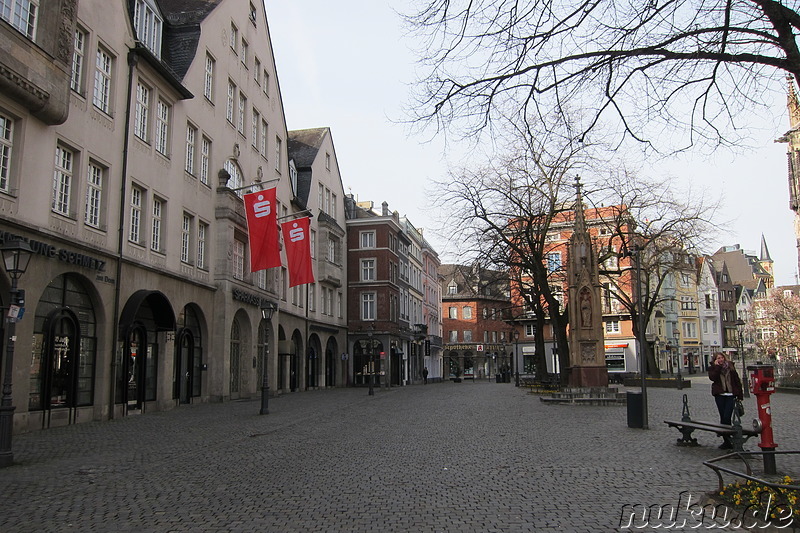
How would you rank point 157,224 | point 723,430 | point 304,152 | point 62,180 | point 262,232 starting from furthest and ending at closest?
point 304,152, point 262,232, point 157,224, point 62,180, point 723,430

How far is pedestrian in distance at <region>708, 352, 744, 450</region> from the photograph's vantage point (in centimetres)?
1305

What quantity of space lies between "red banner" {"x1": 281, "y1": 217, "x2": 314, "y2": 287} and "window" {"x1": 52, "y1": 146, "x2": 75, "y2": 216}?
12.9m

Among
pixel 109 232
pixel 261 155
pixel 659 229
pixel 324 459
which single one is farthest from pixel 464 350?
pixel 324 459

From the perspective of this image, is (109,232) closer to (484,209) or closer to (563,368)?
(484,209)

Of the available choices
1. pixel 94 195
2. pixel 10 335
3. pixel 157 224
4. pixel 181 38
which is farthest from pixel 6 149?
pixel 181 38

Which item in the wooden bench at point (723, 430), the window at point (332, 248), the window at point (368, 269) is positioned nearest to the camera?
the wooden bench at point (723, 430)

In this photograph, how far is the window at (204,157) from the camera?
26.8m

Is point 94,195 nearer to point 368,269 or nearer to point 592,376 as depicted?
point 592,376

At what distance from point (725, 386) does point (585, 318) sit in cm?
1411

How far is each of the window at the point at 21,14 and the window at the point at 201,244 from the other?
37.0 feet

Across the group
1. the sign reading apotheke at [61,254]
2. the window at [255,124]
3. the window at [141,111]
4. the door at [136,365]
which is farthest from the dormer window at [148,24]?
the door at [136,365]

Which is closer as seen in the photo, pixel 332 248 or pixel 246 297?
pixel 246 297

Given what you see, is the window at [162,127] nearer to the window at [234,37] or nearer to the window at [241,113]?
the window at [241,113]

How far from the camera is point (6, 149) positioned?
15367mm
